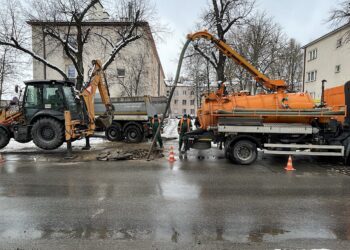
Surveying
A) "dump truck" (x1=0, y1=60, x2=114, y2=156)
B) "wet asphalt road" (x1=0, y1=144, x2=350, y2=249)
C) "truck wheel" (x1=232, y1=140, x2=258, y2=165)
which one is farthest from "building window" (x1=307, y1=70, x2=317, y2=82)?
"dump truck" (x1=0, y1=60, x2=114, y2=156)

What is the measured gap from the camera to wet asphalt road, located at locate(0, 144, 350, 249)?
3.93 meters

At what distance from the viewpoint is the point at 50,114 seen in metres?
10.8

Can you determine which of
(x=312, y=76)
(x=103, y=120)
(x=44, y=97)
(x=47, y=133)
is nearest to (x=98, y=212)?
(x=47, y=133)

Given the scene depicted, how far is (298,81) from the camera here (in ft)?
144

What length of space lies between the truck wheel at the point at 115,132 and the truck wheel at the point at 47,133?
522cm

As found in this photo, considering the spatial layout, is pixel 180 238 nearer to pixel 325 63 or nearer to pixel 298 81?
pixel 325 63

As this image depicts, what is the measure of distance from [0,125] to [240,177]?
10037 millimetres

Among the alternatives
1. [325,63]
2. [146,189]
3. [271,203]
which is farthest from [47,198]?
[325,63]

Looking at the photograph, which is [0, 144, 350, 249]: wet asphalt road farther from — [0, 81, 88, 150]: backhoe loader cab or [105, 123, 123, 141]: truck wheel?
[105, 123, 123, 141]: truck wheel

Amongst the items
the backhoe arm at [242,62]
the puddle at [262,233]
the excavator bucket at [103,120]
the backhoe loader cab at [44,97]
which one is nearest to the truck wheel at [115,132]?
the excavator bucket at [103,120]

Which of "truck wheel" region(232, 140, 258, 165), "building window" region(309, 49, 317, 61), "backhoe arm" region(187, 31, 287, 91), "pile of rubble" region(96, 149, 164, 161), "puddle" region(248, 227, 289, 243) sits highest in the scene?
"building window" region(309, 49, 317, 61)

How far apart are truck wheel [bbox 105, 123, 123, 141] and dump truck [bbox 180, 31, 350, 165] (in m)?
7.01

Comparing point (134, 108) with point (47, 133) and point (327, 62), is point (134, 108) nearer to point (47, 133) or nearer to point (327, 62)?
point (47, 133)

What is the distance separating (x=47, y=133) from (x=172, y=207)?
24.7ft
